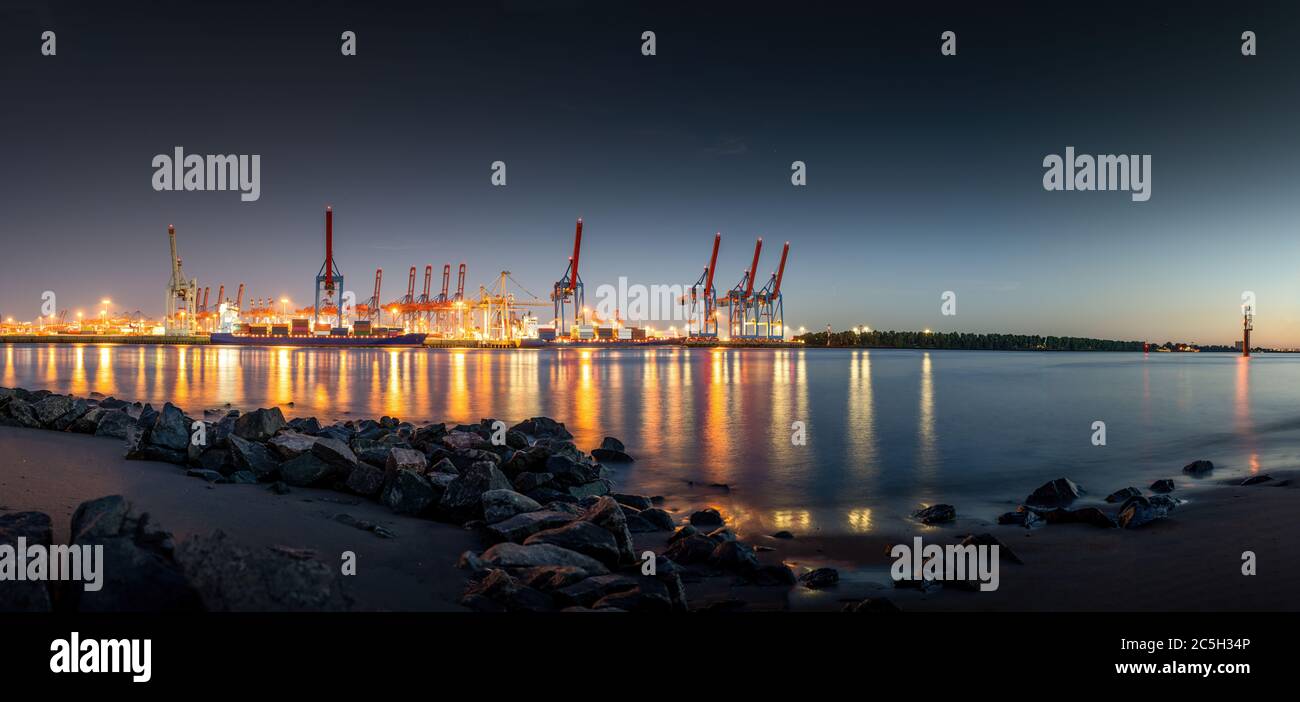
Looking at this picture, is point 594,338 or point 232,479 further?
point 594,338

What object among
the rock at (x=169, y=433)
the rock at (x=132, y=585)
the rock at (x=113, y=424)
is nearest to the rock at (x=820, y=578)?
the rock at (x=132, y=585)

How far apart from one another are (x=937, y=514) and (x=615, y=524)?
12.3 ft

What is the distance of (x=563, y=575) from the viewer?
397 centimetres

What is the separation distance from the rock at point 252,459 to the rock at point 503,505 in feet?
8.61

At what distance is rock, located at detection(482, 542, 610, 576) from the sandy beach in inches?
10.5

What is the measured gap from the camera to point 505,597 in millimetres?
3711

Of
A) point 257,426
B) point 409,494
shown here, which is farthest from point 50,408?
point 409,494

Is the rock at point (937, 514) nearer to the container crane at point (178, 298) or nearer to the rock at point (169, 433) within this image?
the rock at point (169, 433)

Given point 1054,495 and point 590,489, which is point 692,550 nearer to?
point 590,489

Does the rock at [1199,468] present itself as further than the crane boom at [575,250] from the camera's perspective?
No

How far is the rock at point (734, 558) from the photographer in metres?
4.83
